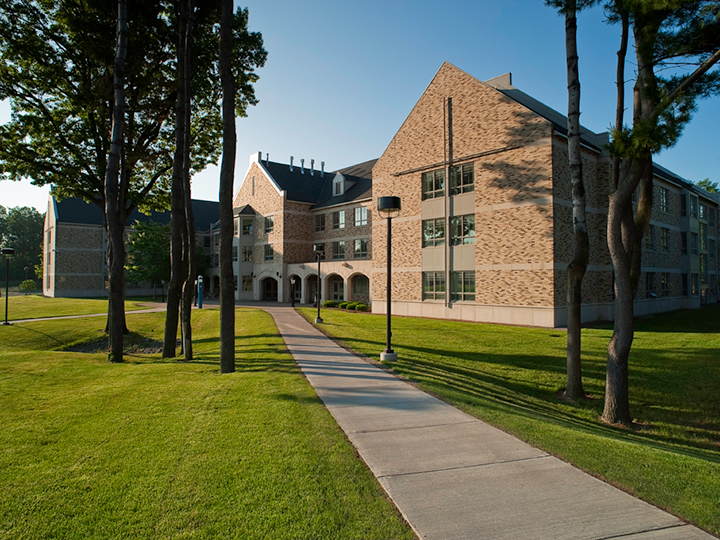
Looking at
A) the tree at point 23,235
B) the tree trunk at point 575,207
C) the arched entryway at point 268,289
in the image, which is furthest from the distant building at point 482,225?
the tree at point 23,235

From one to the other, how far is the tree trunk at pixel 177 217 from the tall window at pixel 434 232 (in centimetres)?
1348

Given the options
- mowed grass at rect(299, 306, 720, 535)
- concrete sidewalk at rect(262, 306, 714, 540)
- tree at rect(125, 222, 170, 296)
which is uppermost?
tree at rect(125, 222, 170, 296)

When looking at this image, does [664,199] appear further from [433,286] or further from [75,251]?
[75,251]

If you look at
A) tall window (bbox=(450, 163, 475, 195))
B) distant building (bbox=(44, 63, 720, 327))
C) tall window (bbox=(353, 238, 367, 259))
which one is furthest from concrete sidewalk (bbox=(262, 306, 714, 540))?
tall window (bbox=(353, 238, 367, 259))

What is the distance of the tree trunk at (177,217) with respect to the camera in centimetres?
1362

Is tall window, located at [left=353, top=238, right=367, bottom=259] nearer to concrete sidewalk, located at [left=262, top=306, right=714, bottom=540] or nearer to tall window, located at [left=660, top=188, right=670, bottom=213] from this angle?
tall window, located at [left=660, top=188, right=670, bottom=213]

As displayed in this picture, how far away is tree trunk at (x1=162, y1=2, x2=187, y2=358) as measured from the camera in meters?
13.6

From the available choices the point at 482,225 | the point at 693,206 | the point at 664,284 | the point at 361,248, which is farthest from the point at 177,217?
the point at 693,206

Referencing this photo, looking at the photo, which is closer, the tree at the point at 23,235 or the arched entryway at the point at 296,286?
the arched entryway at the point at 296,286

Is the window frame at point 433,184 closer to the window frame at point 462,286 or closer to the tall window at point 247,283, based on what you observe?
the window frame at point 462,286

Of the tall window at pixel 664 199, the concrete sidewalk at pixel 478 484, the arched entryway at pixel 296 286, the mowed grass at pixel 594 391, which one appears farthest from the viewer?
the arched entryway at pixel 296 286

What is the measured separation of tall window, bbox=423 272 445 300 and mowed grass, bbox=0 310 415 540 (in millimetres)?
15863

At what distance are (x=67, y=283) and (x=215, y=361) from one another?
43.3m

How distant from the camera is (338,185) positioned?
37250 mm
